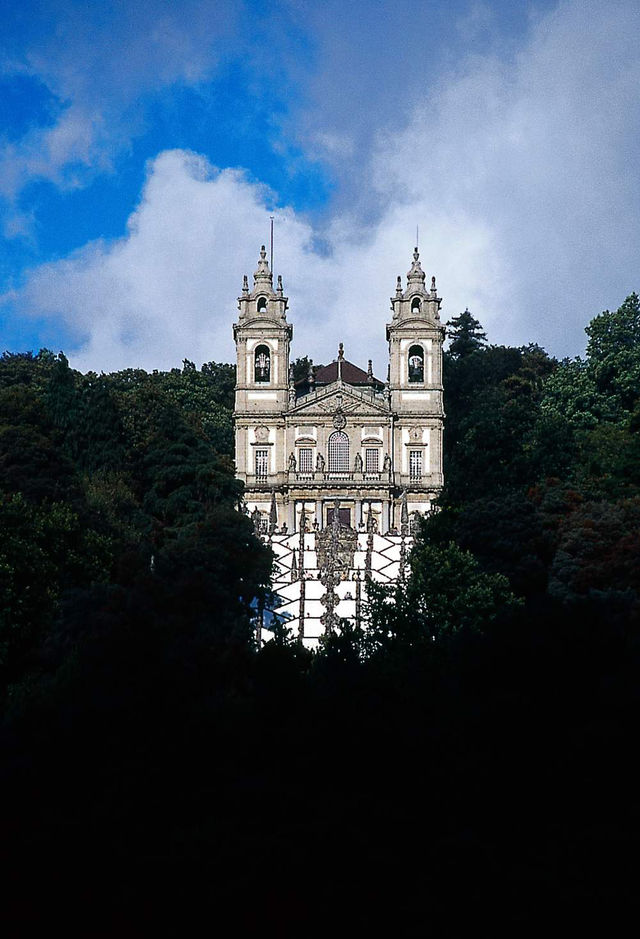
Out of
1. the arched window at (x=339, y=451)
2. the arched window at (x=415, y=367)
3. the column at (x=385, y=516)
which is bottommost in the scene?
the column at (x=385, y=516)

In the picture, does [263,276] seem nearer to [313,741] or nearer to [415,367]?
[415,367]

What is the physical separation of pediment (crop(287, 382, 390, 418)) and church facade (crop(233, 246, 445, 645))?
0.05m

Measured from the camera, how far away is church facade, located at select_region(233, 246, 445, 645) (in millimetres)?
58812

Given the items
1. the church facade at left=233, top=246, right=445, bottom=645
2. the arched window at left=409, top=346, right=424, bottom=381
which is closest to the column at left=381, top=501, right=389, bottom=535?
the church facade at left=233, top=246, right=445, bottom=645

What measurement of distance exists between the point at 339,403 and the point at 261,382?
423 centimetres

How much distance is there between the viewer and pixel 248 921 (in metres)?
13.0

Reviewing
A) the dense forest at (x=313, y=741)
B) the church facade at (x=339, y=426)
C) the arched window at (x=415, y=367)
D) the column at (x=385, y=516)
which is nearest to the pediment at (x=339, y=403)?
the church facade at (x=339, y=426)

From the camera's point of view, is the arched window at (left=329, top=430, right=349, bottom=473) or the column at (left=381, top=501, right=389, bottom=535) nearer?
the column at (left=381, top=501, right=389, bottom=535)

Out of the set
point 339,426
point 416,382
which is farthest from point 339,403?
point 416,382

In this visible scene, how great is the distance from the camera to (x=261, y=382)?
6134cm

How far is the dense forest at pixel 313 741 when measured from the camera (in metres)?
13.4

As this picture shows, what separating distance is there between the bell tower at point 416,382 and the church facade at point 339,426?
0.17 ft

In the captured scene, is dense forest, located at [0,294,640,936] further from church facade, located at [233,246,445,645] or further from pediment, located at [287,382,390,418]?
pediment, located at [287,382,390,418]

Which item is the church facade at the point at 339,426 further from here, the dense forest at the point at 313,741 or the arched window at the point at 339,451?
the dense forest at the point at 313,741
